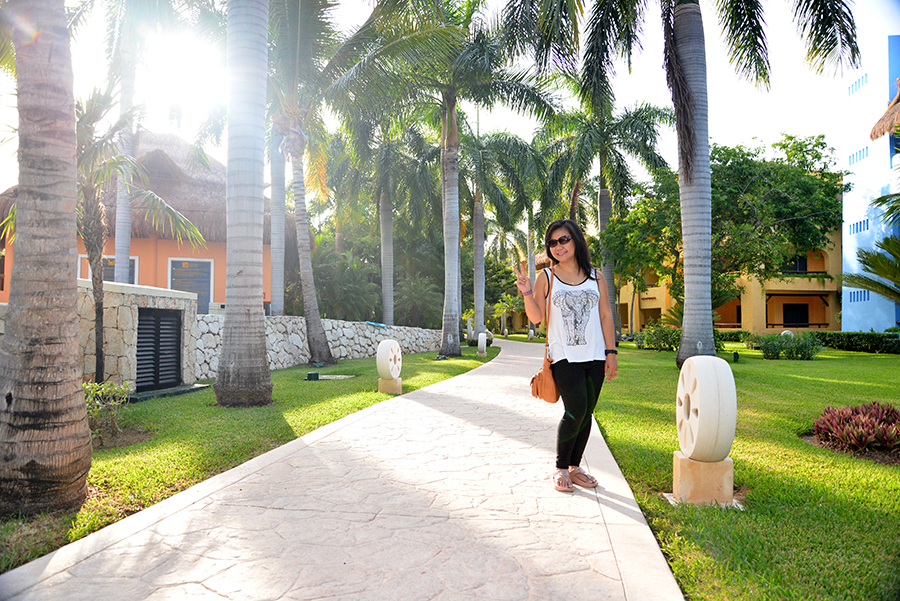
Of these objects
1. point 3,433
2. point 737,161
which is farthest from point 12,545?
point 737,161

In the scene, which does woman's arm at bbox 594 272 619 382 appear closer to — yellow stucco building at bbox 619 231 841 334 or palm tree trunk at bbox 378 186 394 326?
palm tree trunk at bbox 378 186 394 326

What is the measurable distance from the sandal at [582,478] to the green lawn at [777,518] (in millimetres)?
314

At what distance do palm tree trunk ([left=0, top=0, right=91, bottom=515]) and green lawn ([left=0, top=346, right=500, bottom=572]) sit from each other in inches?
10.5

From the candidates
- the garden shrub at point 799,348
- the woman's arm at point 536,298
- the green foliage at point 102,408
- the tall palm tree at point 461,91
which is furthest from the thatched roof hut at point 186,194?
the garden shrub at point 799,348

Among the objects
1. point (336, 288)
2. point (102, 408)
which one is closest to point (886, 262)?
point (102, 408)

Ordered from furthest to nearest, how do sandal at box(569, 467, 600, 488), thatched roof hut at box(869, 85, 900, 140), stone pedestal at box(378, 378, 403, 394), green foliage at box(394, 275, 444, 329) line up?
1. green foliage at box(394, 275, 444, 329)
2. thatched roof hut at box(869, 85, 900, 140)
3. stone pedestal at box(378, 378, 403, 394)
4. sandal at box(569, 467, 600, 488)

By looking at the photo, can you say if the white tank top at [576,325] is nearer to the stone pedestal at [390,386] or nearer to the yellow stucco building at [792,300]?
the stone pedestal at [390,386]

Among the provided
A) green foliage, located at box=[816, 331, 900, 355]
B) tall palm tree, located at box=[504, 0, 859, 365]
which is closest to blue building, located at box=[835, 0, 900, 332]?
green foliage, located at box=[816, 331, 900, 355]

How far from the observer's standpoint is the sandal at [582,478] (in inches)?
155

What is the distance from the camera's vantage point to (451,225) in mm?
18344

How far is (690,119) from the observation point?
35.3ft

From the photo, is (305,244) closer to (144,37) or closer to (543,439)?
(144,37)

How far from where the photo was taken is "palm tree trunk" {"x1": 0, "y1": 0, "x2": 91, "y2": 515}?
10.9 feet

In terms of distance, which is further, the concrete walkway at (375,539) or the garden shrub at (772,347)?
the garden shrub at (772,347)
